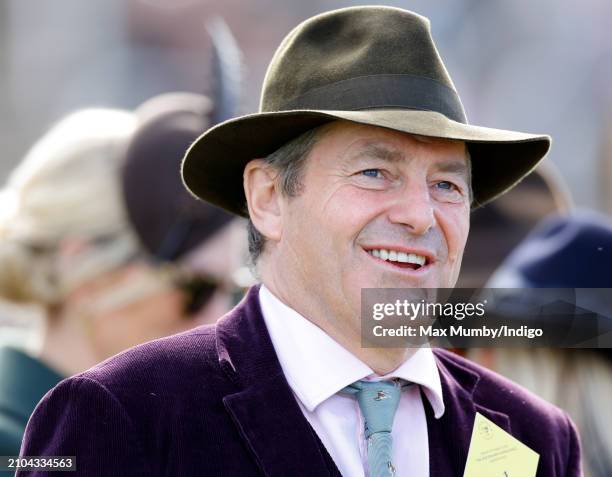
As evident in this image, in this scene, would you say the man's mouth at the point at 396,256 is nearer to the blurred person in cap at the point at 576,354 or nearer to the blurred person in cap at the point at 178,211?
the blurred person in cap at the point at 576,354

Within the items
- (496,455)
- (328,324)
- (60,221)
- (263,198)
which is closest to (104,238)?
(60,221)

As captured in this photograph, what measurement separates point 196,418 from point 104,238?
1851mm

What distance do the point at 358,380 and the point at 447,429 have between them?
0.91 ft

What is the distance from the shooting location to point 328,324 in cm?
273

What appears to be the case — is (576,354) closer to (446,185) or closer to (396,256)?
(446,185)

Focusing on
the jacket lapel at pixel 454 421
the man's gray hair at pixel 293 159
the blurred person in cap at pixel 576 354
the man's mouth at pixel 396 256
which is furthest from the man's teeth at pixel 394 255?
the blurred person in cap at pixel 576 354

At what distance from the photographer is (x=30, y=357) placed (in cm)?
396

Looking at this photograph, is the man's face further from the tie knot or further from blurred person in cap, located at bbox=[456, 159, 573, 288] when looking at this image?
blurred person in cap, located at bbox=[456, 159, 573, 288]

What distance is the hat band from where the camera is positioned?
2.73 meters

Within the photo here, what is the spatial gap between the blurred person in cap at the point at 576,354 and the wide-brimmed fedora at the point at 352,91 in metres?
1.09

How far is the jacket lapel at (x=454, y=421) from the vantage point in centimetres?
269

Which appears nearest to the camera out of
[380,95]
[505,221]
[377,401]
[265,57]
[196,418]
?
[196,418]

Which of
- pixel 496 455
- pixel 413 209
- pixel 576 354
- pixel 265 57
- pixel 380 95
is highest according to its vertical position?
pixel 265 57

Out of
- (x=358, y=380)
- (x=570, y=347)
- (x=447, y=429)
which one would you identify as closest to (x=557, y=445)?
(x=447, y=429)
